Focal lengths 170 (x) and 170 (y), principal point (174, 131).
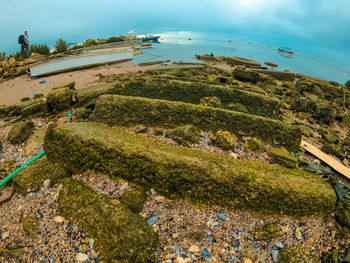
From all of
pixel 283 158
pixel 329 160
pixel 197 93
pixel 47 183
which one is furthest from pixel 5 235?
pixel 329 160

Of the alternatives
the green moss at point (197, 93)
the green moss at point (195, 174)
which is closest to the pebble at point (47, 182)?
the green moss at point (195, 174)

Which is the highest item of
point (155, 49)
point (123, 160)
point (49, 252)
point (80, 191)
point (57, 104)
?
point (155, 49)

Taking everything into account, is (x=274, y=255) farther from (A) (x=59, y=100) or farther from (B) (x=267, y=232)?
(A) (x=59, y=100)

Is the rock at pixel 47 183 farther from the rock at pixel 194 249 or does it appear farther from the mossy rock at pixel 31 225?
the rock at pixel 194 249

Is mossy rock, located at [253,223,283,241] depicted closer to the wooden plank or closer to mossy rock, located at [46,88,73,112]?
the wooden plank

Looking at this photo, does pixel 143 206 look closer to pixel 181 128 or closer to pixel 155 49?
pixel 181 128

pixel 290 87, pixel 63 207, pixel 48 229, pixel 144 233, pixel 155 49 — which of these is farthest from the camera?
pixel 155 49

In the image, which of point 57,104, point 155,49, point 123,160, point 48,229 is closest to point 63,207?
point 48,229
